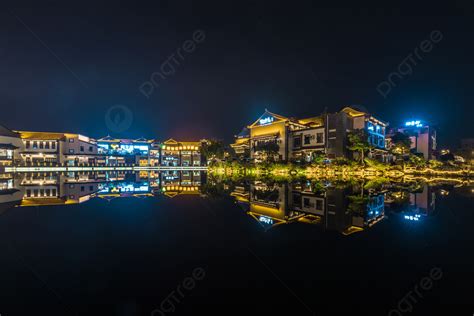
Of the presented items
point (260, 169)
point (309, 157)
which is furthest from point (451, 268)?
point (309, 157)

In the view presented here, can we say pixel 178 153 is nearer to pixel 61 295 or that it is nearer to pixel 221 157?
pixel 221 157

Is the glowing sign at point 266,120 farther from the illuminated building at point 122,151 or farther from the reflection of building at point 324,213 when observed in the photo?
the illuminated building at point 122,151

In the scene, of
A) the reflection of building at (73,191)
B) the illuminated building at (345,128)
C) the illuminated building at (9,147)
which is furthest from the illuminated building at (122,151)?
the illuminated building at (345,128)

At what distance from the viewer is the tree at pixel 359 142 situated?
102 ft

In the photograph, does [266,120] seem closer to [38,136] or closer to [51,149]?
[51,149]

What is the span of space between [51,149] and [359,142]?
61.0m

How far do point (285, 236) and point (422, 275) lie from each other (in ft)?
8.63

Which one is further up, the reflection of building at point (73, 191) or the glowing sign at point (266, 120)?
the glowing sign at point (266, 120)

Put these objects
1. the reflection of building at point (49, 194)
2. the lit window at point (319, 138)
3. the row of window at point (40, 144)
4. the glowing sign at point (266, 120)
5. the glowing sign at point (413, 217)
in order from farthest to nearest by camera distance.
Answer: the row of window at point (40, 144)
the glowing sign at point (266, 120)
the lit window at point (319, 138)
the reflection of building at point (49, 194)
the glowing sign at point (413, 217)

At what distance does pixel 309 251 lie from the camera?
4684 mm

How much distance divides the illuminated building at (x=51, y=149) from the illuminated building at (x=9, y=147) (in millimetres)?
Result: 1085

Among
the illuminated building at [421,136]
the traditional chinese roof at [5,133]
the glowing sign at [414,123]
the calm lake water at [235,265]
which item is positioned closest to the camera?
the calm lake water at [235,265]

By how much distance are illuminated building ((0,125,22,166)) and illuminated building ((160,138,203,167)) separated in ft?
108

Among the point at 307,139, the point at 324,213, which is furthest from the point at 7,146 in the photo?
the point at 324,213
